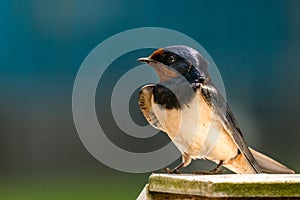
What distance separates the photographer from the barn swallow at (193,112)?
5.17 ft

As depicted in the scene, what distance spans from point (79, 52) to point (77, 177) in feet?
1.47

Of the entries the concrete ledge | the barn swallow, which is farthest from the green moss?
the barn swallow

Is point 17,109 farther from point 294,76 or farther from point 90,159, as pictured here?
point 294,76

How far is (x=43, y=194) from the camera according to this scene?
2.85 meters

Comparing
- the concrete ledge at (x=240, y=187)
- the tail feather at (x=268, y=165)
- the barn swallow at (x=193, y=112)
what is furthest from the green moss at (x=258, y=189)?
the barn swallow at (x=193, y=112)

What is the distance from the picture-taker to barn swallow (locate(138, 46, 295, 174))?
5.17 feet

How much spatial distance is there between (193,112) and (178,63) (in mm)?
99

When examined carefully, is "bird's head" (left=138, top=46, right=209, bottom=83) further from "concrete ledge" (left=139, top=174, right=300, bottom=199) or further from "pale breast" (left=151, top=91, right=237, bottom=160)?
"concrete ledge" (left=139, top=174, right=300, bottom=199)

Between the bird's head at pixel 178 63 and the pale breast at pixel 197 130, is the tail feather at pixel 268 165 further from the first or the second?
the bird's head at pixel 178 63

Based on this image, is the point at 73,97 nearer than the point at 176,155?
No

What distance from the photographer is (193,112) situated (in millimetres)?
1587

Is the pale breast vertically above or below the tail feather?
above

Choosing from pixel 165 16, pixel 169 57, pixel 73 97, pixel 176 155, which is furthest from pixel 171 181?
pixel 73 97

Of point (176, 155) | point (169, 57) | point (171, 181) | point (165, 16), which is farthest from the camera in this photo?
point (165, 16)
